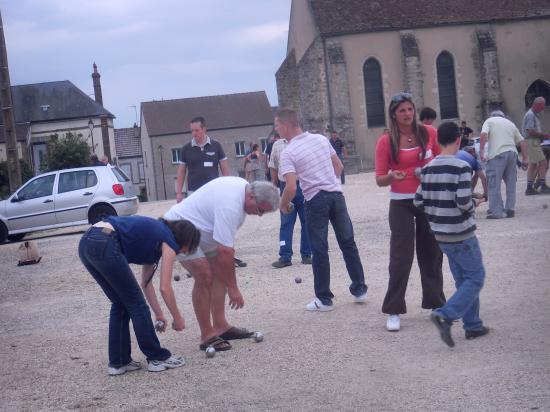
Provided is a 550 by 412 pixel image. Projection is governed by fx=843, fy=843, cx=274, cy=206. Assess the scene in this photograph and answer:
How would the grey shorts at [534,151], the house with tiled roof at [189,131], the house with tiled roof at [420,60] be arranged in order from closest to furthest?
the grey shorts at [534,151]
the house with tiled roof at [420,60]
the house with tiled roof at [189,131]

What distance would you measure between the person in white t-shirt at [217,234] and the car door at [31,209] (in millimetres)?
14044

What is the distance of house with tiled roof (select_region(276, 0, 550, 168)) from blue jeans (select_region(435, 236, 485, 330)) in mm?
40948

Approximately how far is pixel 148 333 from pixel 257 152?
22.6 metres

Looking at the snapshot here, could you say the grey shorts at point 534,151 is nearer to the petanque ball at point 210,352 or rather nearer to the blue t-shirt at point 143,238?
the petanque ball at point 210,352

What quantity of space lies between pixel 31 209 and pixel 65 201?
2.77 ft

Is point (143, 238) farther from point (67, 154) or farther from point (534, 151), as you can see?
point (67, 154)

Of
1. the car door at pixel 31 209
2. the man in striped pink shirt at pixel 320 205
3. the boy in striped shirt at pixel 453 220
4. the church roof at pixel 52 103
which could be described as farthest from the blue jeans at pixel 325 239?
the church roof at pixel 52 103

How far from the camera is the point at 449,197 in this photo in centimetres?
632

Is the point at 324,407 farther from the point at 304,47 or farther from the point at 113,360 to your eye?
the point at 304,47

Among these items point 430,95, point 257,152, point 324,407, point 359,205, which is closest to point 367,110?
point 430,95

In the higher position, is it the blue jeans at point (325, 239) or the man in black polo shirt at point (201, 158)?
the man in black polo shirt at point (201, 158)

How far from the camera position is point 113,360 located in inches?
254

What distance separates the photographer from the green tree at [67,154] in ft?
169

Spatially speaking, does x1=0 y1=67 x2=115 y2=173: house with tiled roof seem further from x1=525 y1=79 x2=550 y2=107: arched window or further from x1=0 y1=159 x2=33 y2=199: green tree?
x1=525 y1=79 x2=550 y2=107: arched window
